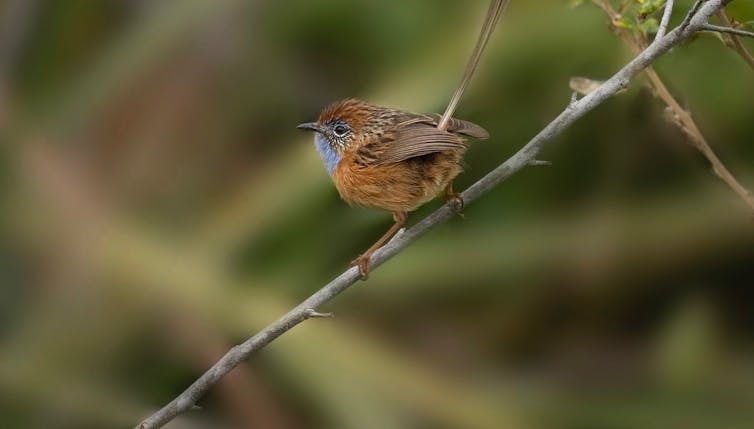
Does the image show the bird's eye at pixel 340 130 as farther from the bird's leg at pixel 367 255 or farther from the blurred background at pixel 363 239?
the blurred background at pixel 363 239

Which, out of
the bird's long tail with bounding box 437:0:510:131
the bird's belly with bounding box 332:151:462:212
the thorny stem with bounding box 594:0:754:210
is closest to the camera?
the bird's long tail with bounding box 437:0:510:131

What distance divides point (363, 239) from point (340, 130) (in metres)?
0.41

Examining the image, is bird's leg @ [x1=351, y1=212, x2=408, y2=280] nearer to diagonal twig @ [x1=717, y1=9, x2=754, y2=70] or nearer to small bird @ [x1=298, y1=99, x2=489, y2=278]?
small bird @ [x1=298, y1=99, x2=489, y2=278]

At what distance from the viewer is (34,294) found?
7.98 ft

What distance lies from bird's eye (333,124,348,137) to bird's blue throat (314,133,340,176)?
1.1 inches

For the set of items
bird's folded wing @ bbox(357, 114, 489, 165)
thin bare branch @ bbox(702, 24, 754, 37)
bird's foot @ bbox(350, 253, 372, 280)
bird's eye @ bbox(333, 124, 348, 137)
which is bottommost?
bird's foot @ bbox(350, 253, 372, 280)

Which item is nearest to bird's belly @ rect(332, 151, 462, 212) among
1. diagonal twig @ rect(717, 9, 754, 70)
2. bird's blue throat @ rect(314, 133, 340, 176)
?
bird's blue throat @ rect(314, 133, 340, 176)

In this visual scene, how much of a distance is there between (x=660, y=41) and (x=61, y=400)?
146 cm

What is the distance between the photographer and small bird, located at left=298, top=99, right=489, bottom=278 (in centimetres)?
179

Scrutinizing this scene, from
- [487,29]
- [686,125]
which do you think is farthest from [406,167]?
[686,125]

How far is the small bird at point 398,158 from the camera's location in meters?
1.78

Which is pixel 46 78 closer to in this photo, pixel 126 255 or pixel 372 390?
pixel 126 255

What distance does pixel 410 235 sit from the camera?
1.62m

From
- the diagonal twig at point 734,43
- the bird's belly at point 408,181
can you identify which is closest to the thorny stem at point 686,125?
the diagonal twig at point 734,43
